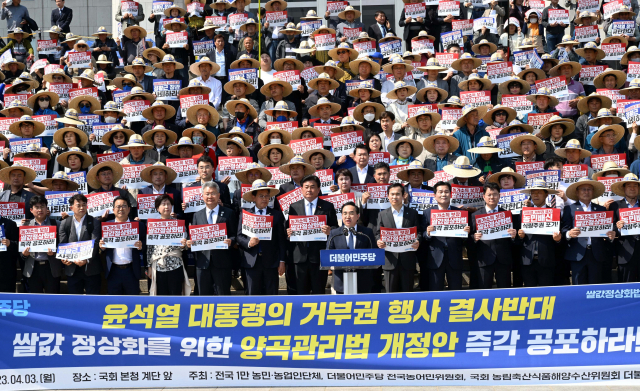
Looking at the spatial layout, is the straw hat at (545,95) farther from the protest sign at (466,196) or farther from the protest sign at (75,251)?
the protest sign at (75,251)

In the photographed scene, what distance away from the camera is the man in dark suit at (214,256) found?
10.3 metres

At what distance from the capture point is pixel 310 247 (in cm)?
1041

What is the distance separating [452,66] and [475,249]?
6088 mm

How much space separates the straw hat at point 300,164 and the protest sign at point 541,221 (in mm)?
3152

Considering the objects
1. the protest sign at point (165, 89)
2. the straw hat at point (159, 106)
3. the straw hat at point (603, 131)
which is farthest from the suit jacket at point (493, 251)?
the protest sign at point (165, 89)

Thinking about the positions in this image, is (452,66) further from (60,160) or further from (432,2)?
(60,160)

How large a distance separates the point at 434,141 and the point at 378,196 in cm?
200

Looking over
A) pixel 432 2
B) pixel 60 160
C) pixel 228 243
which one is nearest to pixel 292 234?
pixel 228 243

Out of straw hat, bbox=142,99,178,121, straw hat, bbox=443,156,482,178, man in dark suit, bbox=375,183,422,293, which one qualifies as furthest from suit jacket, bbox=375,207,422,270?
straw hat, bbox=142,99,178,121

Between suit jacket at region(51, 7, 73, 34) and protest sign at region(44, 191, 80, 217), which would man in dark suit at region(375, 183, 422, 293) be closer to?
protest sign at region(44, 191, 80, 217)

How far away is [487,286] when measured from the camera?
10375mm

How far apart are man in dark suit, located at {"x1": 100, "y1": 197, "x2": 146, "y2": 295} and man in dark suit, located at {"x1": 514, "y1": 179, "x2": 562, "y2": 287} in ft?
17.0

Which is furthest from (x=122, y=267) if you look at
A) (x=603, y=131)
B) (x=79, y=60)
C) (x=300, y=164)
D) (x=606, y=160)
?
(x=79, y=60)

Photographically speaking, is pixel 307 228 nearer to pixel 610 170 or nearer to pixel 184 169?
pixel 184 169
